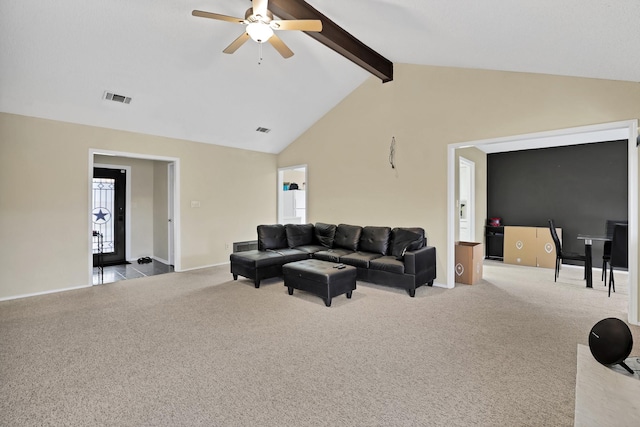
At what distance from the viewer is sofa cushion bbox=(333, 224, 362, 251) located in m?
5.67

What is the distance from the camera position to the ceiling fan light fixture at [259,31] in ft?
9.56

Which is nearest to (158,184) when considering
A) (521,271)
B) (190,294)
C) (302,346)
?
(190,294)

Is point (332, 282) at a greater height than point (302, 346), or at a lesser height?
greater

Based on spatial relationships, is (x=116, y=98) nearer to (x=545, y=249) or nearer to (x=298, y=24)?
(x=298, y=24)

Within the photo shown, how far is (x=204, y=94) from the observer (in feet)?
16.6

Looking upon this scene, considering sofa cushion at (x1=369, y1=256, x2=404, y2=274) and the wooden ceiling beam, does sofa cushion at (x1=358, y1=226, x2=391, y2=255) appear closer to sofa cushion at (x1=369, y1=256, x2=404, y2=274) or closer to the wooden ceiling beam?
sofa cushion at (x1=369, y1=256, x2=404, y2=274)

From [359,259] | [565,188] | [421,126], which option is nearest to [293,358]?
[359,259]

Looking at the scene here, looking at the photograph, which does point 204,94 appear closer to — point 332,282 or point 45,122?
point 45,122

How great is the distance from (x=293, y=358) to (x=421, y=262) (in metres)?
2.64

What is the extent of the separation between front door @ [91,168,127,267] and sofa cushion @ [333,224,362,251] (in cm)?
490

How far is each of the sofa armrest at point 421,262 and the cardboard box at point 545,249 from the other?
10.6 feet

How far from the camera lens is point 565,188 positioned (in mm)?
6816

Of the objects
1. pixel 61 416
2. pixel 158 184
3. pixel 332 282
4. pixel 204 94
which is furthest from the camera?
pixel 158 184

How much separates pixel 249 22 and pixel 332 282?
3007 mm
